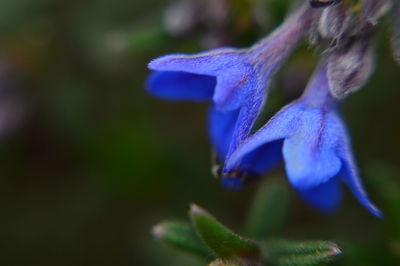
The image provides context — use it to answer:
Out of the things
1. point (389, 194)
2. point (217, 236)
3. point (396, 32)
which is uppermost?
point (396, 32)

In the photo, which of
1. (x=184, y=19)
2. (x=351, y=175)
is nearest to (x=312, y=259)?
(x=351, y=175)

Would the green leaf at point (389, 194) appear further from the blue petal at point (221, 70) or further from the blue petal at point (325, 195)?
the blue petal at point (221, 70)

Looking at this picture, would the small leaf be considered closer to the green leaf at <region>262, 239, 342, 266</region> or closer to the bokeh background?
the green leaf at <region>262, 239, 342, 266</region>

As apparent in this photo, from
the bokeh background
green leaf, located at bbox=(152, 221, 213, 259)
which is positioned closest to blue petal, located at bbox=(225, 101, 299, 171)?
green leaf, located at bbox=(152, 221, 213, 259)

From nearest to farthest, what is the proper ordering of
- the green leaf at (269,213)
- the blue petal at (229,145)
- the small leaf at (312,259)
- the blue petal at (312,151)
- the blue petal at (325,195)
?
the blue petal at (312,151)
the small leaf at (312,259)
the blue petal at (229,145)
the blue petal at (325,195)
the green leaf at (269,213)

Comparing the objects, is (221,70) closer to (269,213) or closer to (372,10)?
(372,10)

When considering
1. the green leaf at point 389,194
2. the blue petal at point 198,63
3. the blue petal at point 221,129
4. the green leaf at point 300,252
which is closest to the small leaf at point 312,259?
the green leaf at point 300,252
